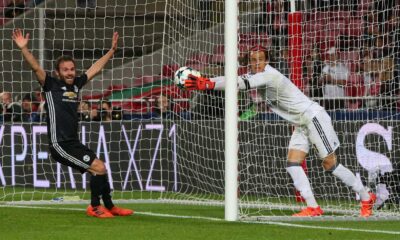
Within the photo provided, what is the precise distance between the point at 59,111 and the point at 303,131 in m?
2.88

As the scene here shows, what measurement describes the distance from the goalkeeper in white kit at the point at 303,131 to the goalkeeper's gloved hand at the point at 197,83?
1034 mm

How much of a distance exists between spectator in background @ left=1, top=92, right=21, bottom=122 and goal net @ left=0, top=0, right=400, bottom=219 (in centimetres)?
4

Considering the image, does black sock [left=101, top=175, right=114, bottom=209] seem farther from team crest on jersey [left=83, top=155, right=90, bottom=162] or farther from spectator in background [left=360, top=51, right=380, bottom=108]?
spectator in background [left=360, top=51, right=380, bottom=108]

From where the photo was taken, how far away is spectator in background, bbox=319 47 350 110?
15.9m

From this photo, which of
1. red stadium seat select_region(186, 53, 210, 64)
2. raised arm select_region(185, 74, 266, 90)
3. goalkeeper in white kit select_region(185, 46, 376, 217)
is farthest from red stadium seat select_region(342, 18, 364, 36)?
raised arm select_region(185, 74, 266, 90)

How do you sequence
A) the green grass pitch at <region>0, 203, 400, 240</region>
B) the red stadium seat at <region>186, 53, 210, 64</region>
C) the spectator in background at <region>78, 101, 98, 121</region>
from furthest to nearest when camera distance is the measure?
the spectator in background at <region>78, 101, 98, 121</region> → the red stadium seat at <region>186, 53, 210, 64</region> → the green grass pitch at <region>0, 203, 400, 240</region>

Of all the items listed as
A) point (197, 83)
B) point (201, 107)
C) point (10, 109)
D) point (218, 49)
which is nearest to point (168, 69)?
point (201, 107)

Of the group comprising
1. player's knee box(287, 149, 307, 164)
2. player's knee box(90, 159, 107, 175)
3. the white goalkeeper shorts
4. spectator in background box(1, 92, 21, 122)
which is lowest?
player's knee box(90, 159, 107, 175)

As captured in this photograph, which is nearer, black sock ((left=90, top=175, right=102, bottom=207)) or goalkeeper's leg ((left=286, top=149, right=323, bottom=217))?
black sock ((left=90, top=175, right=102, bottom=207))

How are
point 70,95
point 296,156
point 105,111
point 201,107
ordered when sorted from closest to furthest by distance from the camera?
point 70,95 < point 296,156 < point 201,107 < point 105,111

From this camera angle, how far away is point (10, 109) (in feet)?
62.0

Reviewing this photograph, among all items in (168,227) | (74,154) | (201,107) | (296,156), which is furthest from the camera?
(201,107)

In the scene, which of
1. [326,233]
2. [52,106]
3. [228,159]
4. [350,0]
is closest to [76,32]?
[350,0]

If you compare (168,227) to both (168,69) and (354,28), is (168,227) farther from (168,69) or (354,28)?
(168,69)
